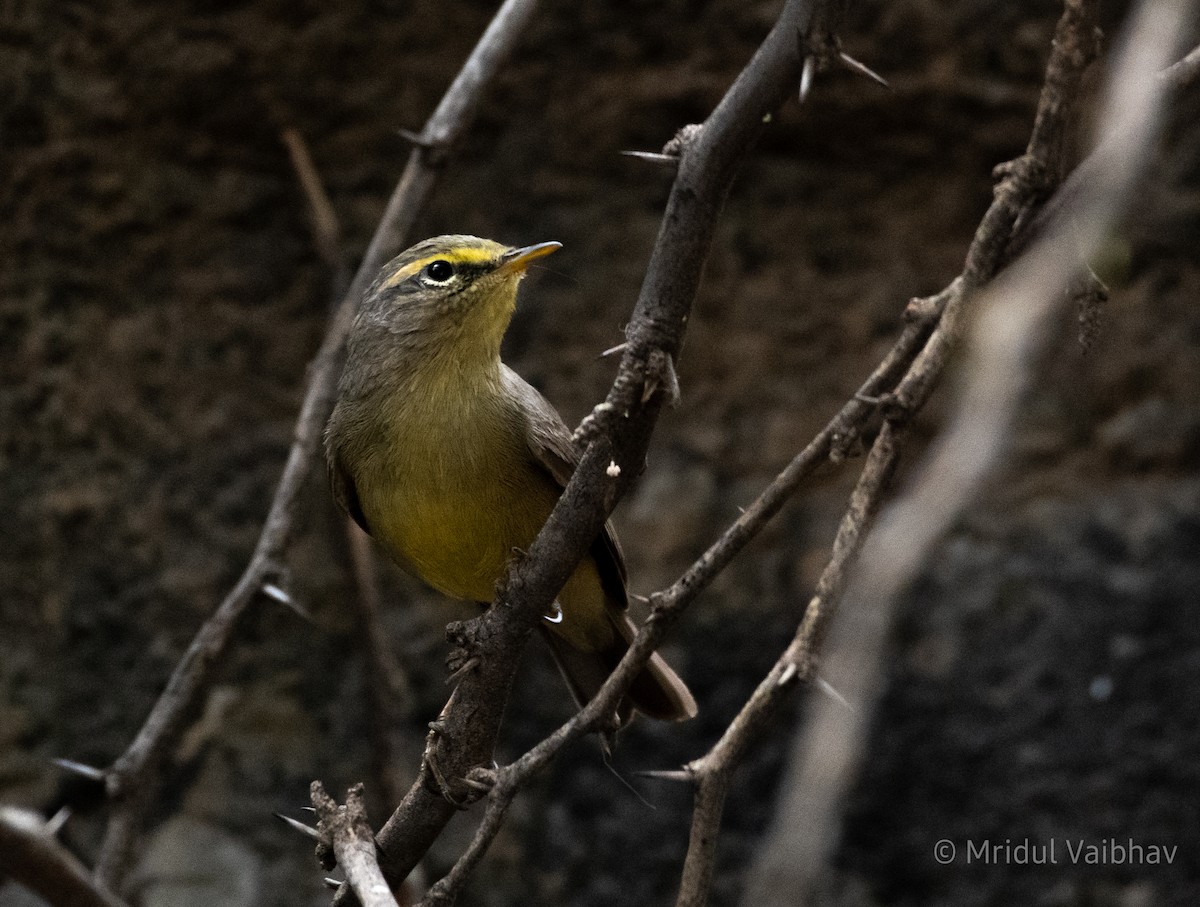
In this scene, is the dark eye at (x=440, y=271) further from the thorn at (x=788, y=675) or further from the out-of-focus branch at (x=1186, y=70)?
the out-of-focus branch at (x=1186, y=70)

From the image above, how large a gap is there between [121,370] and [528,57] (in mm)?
2045

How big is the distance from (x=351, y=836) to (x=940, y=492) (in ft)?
6.56

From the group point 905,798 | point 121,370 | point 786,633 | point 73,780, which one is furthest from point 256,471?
point 905,798

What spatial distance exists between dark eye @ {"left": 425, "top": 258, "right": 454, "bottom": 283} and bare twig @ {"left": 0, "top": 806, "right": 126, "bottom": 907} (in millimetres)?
→ 2475

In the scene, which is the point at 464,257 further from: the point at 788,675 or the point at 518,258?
the point at 788,675

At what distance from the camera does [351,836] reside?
111 inches

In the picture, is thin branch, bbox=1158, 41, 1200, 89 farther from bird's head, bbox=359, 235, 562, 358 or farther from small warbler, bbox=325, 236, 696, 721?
bird's head, bbox=359, 235, 562, 358

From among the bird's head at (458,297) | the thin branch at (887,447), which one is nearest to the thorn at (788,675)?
the thin branch at (887,447)

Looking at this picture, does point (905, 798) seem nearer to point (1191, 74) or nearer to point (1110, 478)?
point (1110, 478)

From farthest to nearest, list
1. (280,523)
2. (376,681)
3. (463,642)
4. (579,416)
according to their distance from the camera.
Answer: (579,416), (376,681), (280,523), (463,642)

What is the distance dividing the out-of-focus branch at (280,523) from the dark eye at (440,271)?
1.47ft

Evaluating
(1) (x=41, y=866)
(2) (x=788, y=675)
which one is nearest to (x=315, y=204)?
(2) (x=788, y=675)

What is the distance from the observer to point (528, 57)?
5633 mm

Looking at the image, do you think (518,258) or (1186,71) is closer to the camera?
(1186,71)
